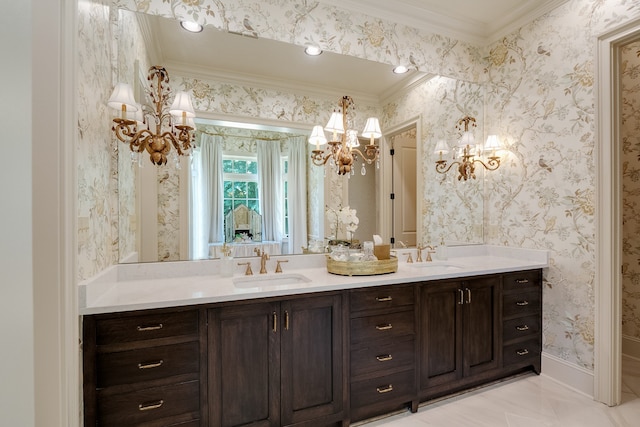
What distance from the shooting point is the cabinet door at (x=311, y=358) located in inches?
63.3

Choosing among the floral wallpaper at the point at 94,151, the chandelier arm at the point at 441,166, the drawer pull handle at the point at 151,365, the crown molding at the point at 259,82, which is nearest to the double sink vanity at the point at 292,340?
the drawer pull handle at the point at 151,365

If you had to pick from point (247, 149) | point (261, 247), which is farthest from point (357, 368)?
Result: point (247, 149)

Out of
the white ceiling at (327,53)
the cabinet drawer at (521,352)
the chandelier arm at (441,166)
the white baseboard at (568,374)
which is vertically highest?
the white ceiling at (327,53)

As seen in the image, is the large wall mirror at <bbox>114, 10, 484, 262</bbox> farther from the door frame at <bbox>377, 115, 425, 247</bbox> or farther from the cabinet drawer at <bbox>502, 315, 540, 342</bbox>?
the cabinet drawer at <bbox>502, 315, 540, 342</bbox>

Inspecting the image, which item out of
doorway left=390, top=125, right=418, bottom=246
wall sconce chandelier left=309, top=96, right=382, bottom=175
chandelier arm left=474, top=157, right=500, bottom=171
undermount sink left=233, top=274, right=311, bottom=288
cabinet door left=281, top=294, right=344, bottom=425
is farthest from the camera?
chandelier arm left=474, top=157, right=500, bottom=171

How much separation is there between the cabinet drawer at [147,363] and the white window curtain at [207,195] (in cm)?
71

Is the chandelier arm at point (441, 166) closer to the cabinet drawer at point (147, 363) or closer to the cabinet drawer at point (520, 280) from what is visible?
the cabinet drawer at point (520, 280)

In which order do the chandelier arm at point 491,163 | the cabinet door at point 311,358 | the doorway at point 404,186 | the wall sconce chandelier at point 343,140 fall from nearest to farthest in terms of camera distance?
the cabinet door at point 311,358
the wall sconce chandelier at point 343,140
the doorway at point 404,186
the chandelier arm at point 491,163

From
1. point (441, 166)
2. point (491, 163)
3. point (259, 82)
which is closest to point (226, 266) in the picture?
point (259, 82)

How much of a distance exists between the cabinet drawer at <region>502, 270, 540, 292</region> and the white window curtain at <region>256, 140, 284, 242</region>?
172 cm

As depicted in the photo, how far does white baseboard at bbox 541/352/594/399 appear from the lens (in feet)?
6.89

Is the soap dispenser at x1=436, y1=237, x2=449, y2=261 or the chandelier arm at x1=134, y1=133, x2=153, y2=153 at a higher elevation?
the chandelier arm at x1=134, y1=133, x2=153, y2=153

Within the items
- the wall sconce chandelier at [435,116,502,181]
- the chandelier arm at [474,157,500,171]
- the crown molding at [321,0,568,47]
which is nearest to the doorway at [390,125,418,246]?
the wall sconce chandelier at [435,116,502,181]

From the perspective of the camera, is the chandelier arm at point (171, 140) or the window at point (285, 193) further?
the window at point (285, 193)
